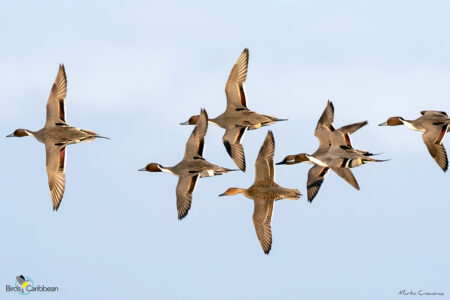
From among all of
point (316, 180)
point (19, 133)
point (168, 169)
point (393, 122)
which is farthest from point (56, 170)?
point (393, 122)

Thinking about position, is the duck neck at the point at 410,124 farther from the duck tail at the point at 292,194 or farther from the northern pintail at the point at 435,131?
the duck tail at the point at 292,194

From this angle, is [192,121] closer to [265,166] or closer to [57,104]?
[57,104]

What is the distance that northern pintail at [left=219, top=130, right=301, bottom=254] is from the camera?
870 inches

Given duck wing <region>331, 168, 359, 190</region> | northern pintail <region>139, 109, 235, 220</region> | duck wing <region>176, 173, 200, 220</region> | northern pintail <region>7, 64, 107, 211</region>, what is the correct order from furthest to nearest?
northern pintail <region>7, 64, 107, 211</region> → duck wing <region>331, 168, 359, 190</region> → northern pintail <region>139, 109, 235, 220</region> → duck wing <region>176, 173, 200, 220</region>

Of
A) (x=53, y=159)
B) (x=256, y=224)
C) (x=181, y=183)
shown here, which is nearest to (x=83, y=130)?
(x=53, y=159)

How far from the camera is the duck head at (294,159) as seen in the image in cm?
2436

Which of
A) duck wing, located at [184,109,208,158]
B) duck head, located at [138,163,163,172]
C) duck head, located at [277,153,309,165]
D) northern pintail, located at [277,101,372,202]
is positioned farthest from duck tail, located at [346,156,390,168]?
duck head, located at [138,163,163,172]

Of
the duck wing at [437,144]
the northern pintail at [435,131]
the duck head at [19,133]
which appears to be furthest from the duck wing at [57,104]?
the duck wing at [437,144]

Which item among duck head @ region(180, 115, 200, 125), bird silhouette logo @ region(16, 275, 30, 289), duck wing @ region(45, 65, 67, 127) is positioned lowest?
bird silhouette logo @ region(16, 275, 30, 289)

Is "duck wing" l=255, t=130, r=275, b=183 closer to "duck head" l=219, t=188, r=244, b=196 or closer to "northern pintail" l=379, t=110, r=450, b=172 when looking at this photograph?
"duck head" l=219, t=188, r=244, b=196

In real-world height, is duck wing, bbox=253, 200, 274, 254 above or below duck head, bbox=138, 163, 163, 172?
below

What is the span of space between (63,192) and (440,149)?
8.93m

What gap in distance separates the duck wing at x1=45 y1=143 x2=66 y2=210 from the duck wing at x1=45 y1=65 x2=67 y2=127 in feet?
1.86

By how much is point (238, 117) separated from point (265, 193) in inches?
118
